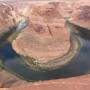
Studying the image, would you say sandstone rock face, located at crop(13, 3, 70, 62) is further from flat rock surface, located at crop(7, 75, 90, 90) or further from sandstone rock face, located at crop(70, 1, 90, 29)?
flat rock surface, located at crop(7, 75, 90, 90)

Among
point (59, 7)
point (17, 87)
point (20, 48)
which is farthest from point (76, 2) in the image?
point (17, 87)

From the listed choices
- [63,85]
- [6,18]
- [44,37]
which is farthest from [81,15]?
[63,85]

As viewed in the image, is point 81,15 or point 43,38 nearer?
point 43,38

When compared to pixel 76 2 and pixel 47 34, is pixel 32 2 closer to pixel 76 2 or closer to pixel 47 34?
pixel 76 2

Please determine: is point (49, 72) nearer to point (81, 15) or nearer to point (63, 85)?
point (63, 85)

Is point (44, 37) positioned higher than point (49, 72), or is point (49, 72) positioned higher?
point (44, 37)

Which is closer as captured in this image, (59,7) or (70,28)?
(70,28)

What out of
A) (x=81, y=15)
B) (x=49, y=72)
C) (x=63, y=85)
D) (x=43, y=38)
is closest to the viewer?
(x=63, y=85)
